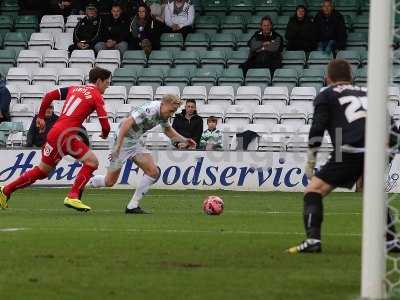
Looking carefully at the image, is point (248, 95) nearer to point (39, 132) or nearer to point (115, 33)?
point (115, 33)

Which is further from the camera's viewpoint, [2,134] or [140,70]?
[140,70]

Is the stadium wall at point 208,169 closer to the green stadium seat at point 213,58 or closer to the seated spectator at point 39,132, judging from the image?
the seated spectator at point 39,132

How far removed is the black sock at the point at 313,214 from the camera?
11422mm

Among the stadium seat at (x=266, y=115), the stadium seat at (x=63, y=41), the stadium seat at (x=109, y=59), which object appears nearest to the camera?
the stadium seat at (x=266, y=115)

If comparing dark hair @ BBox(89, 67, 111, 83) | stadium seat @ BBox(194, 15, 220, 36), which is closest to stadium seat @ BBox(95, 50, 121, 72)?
stadium seat @ BBox(194, 15, 220, 36)

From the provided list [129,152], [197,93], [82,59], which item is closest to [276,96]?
[197,93]

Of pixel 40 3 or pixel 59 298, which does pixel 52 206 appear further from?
pixel 40 3

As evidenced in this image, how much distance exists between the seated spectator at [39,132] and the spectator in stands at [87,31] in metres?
4.21

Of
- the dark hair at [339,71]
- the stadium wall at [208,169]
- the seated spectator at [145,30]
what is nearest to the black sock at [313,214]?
the dark hair at [339,71]

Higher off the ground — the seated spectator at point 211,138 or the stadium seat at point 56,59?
the stadium seat at point 56,59

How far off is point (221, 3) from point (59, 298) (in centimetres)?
2276

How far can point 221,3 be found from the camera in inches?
1213

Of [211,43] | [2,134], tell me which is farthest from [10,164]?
[211,43]

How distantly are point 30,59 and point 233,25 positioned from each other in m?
5.08
